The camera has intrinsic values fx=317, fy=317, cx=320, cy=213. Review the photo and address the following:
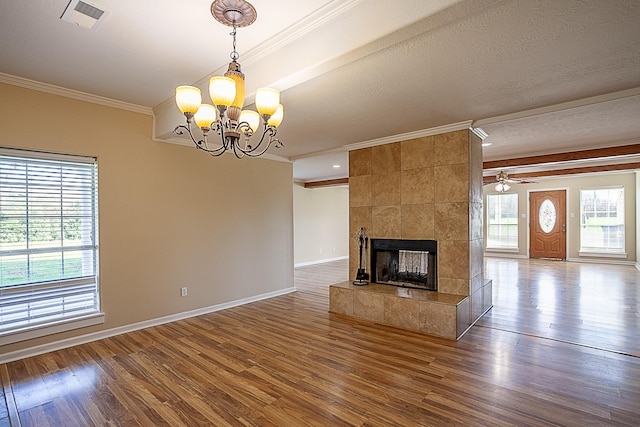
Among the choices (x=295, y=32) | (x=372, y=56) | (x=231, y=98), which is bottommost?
(x=231, y=98)

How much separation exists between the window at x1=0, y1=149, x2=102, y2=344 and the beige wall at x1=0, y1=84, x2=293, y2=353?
12cm

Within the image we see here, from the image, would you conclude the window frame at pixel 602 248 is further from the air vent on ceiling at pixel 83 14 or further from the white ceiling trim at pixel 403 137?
the air vent on ceiling at pixel 83 14

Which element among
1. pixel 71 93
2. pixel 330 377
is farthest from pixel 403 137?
pixel 71 93

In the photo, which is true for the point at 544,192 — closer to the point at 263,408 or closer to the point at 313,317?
the point at 313,317

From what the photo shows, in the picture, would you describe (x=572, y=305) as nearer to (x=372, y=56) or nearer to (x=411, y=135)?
(x=411, y=135)

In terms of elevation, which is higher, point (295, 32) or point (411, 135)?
point (295, 32)

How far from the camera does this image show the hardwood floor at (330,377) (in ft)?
7.19

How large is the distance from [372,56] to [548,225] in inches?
398

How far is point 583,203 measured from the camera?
9.27 m

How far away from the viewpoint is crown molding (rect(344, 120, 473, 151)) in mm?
3930

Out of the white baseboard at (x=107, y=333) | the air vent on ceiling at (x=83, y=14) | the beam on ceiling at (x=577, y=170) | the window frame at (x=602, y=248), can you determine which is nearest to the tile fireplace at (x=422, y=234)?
the white baseboard at (x=107, y=333)

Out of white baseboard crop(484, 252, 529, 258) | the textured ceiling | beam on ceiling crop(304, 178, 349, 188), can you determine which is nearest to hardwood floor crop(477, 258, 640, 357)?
white baseboard crop(484, 252, 529, 258)

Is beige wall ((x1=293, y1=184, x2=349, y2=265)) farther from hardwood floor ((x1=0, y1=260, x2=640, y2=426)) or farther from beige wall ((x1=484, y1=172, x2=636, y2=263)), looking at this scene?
hardwood floor ((x1=0, y1=260, x2=640, y2=426))

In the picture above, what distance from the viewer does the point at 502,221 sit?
1061cm
